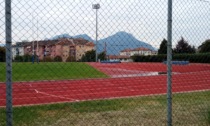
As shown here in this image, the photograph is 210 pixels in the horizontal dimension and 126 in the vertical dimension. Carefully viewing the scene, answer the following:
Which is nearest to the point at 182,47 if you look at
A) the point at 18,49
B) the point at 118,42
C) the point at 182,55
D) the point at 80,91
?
the point at 182,55

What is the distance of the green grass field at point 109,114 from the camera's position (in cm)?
655

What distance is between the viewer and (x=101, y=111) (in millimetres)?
7926

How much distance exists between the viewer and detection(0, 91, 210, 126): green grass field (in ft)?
21.5

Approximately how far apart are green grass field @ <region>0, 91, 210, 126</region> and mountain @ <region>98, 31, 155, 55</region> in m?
2.01

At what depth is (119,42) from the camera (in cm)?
462

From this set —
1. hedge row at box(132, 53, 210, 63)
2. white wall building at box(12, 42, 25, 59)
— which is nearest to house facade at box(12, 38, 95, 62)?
white wall building at box(12, 42, 25, 59)

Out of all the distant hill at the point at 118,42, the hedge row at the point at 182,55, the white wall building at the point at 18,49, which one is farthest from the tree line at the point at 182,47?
the white wall building at the point at 18,49

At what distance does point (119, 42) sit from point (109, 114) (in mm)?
3191

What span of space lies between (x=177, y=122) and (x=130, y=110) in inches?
69.0

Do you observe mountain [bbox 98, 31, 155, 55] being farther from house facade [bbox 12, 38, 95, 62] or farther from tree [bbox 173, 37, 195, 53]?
tree [bbox 173, 37, 195, 53]

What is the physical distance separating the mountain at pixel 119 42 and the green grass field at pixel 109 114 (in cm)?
201

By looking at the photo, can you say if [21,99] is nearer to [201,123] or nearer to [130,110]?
[130,110]

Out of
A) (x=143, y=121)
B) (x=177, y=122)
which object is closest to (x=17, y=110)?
(x=143, y=121)

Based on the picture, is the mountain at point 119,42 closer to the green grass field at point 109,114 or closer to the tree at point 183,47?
the tree at point 183,47
